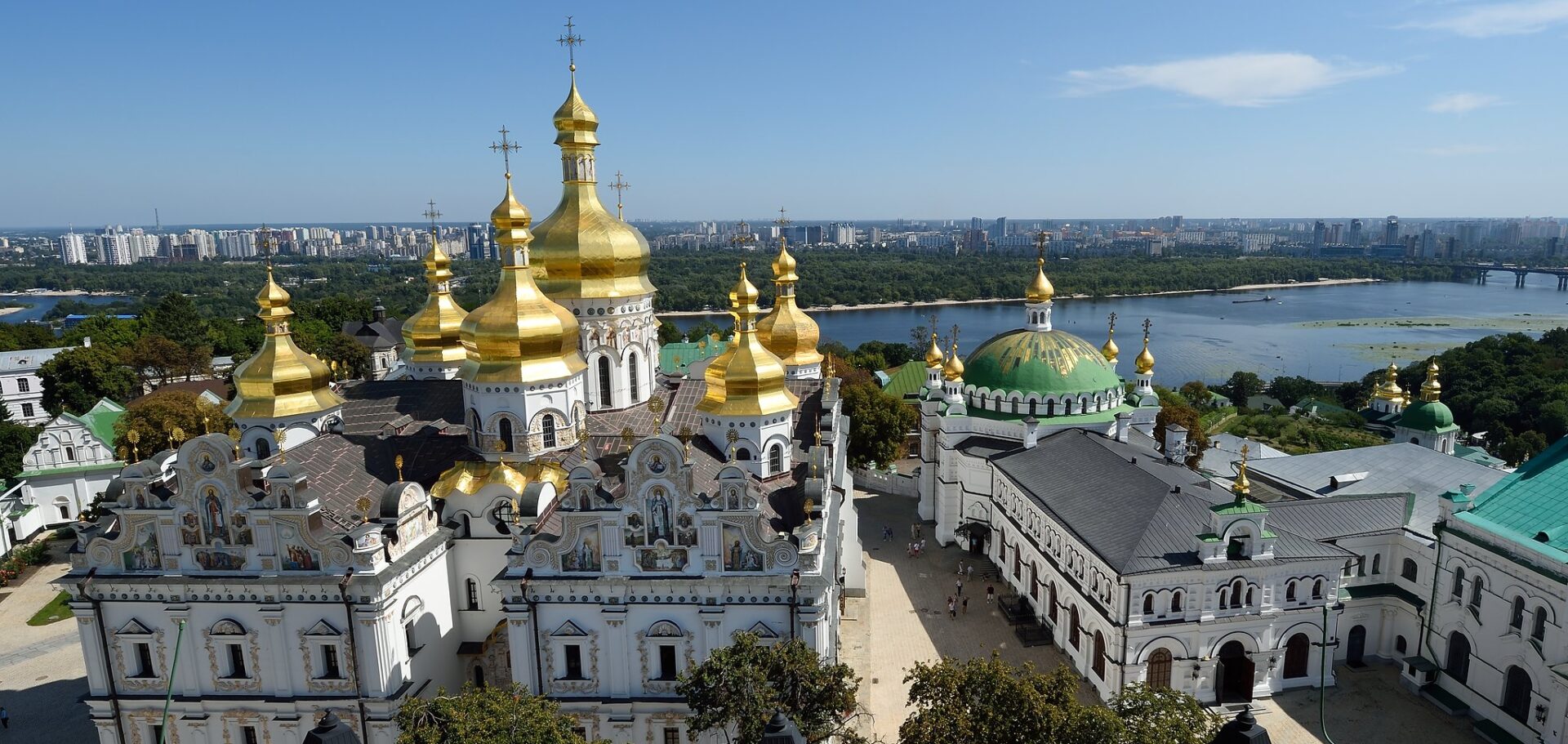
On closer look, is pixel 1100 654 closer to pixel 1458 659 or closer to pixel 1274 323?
pixel 1458 659

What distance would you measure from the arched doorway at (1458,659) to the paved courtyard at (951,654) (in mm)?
720

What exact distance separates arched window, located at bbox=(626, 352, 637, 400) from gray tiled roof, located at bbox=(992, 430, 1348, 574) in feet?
29.6

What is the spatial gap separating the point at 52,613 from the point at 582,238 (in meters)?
14.9

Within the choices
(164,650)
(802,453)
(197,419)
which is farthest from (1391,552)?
(197,419)

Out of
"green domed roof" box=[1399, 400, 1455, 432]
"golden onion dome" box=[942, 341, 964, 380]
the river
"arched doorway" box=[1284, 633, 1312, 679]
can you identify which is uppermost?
"golden onion dome" box=[942, 341, 964, 380]

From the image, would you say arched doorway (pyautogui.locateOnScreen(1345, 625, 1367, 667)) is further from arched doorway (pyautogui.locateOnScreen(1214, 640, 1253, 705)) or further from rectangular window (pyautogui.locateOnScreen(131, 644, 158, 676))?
rectangular window (pyautogui.locateOnScreen(131, 644, 158, 676))

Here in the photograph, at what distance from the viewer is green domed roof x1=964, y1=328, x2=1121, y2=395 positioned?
22672 millimetres

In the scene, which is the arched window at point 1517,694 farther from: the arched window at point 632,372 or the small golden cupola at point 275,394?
the small golden cupola at point 275,394

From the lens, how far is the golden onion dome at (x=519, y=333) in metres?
14.4

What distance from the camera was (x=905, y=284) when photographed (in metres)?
110

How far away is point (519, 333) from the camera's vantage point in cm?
1437

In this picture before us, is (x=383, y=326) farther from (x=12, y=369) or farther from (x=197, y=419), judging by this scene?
(x=197, y=419)

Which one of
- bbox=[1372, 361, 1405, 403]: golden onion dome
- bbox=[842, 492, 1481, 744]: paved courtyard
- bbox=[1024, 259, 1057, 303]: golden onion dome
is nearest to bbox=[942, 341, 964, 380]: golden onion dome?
bbox=[1024, 259, 1057, 303]: golden onion dome

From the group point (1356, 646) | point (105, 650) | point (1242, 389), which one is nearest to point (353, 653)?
point (105, 650)
